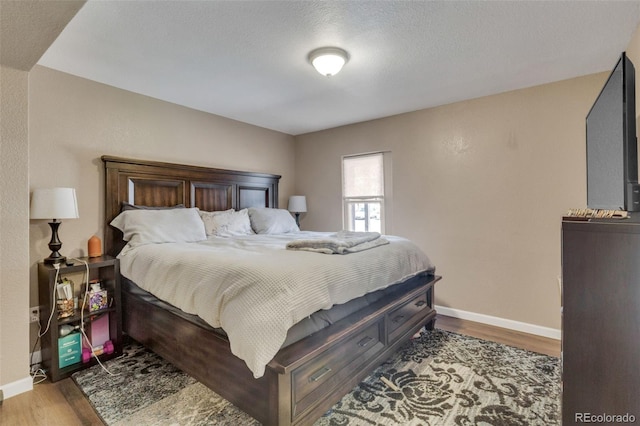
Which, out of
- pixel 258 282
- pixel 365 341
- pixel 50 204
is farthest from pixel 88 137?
pixel 365 341

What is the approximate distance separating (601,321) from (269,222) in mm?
3155

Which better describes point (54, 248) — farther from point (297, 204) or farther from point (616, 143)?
point (616, 143)

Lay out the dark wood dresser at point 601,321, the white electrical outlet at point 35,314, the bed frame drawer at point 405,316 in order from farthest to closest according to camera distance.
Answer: the white electrical outlet at point 35,314
the bed frame drawer at point 405,316
the dark wood dresser at point 601,321

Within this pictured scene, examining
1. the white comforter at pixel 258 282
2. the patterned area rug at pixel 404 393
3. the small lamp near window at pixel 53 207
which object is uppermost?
the small lamp near window at pixel 53 207

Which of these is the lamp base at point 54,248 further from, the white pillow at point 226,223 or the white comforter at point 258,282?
the white pillow at point 226,223

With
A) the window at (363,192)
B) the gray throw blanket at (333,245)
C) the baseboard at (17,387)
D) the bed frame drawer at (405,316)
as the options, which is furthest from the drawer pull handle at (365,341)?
the baseboard at (17,387)

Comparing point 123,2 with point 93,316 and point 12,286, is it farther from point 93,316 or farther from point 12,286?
point 93,316

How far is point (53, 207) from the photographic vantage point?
2250 millimetres

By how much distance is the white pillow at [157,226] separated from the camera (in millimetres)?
2717

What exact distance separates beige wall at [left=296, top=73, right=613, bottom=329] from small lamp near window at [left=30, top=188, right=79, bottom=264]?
323 centimetres

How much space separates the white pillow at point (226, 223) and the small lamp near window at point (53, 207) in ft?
3.95

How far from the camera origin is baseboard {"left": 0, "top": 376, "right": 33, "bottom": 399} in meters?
2.00

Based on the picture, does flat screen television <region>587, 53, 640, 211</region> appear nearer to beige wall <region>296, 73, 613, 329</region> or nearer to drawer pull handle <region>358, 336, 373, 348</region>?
beige wall <region>296, 73, 613, 329</region>

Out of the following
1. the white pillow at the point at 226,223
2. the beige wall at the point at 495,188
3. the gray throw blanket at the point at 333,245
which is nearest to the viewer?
the gray throw blanket at the point at 333,245
